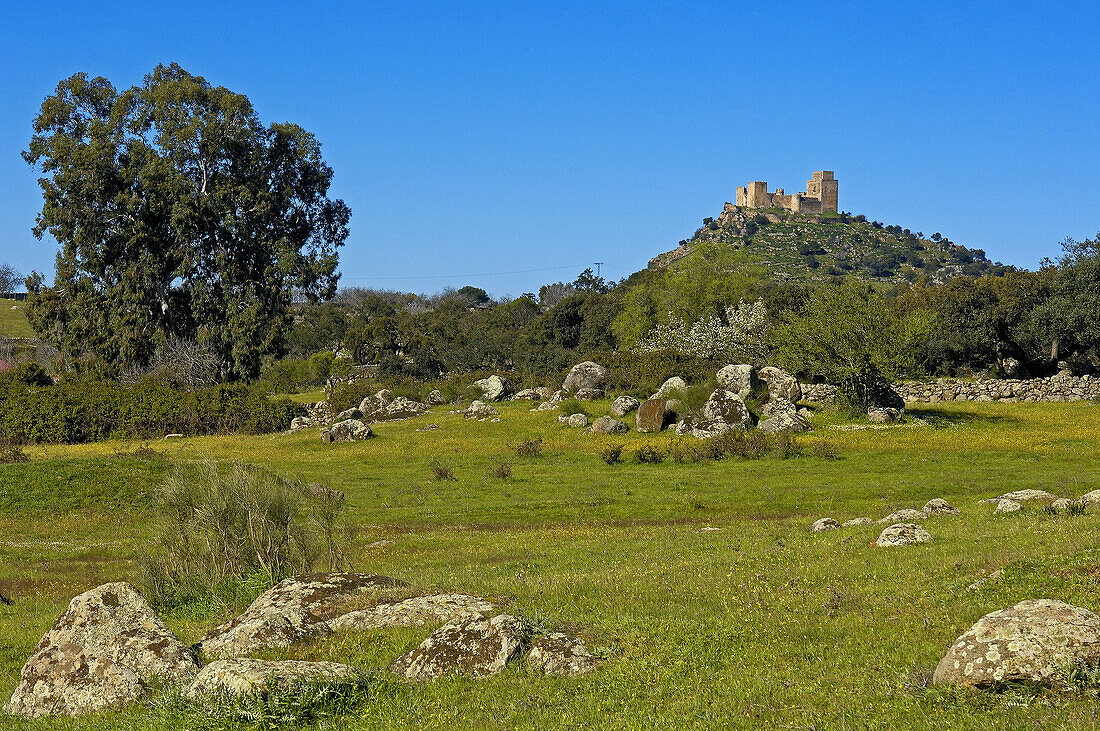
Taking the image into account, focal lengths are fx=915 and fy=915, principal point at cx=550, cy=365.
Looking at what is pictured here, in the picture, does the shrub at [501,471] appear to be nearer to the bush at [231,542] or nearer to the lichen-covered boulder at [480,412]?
the lichen-covered boulder at [480,412]

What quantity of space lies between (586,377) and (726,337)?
623 inches

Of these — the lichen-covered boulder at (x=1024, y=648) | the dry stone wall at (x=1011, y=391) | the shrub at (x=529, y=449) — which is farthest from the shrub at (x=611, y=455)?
the lichen-covered boulder at (x=1024, y=648)

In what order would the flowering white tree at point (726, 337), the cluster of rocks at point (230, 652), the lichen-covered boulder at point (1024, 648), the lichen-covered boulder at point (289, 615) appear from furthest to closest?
the flowering white tree at point (726, 337) → the lichen-covered boulder at point (289, 615) → the cluster of rocks at point (230, 652) → the lichen-covered boulder at point (1024, 648)

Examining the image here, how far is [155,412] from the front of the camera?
51.9m

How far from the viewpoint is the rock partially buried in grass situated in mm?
15906

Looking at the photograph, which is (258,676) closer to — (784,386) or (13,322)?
(784,386)

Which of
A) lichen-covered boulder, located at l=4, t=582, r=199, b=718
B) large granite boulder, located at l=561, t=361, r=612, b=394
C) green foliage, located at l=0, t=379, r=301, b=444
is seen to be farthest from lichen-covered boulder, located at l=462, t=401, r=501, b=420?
lichen-covered boulder, located at l=4, t=582, r=199, b=718

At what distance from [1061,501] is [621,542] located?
30.3 feet

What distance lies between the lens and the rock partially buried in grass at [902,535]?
1591 centimetres

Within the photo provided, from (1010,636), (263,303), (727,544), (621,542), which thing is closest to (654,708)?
(1010,636)

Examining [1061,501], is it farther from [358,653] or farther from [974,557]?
[358,653]

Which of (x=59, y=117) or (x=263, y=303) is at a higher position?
(x=59, y=117)

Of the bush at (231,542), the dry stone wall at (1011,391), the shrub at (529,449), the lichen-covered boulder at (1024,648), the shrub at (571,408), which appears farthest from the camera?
the dry stone wall at (1011,391)

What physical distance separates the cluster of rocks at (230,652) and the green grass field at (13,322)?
11959 cm
